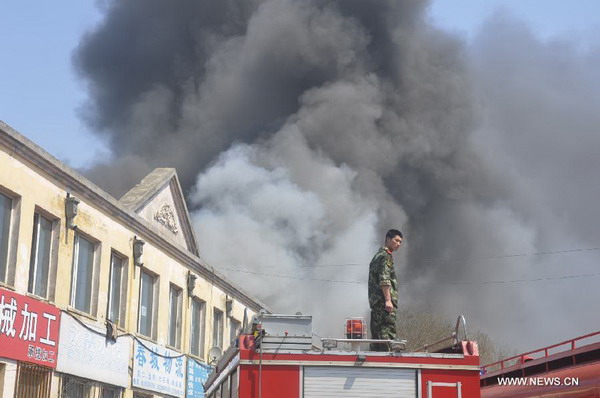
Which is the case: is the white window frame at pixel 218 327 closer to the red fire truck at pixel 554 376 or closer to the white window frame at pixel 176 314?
the white window frame at pixel 176 314

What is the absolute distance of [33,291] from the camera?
15836 mm

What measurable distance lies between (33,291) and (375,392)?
9.62m

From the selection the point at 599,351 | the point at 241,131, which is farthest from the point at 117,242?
the point at 241,131

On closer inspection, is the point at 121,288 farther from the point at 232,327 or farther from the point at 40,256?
the point at 232,327

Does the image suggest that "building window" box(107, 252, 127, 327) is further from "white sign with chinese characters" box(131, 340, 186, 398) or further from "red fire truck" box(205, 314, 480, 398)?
"red fire truck" box(205, 314, 480, 398)

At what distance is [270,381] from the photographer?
824 centimetres

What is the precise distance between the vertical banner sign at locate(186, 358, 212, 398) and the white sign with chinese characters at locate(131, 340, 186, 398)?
1.58 ft

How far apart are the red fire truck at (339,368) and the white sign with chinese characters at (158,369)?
40.2ft

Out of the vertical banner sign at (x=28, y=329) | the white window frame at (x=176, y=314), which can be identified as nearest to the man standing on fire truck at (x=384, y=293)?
the vertical banner sign at (x=28, y=329)

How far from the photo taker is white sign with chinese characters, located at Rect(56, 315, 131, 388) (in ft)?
54.0

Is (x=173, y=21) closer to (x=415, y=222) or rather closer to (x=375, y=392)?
(x=415, y=222)

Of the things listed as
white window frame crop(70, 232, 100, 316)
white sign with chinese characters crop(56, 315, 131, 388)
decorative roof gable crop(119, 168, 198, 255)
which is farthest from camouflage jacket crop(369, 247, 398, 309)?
decorative roof gable crop(119, 168, 198, 255)

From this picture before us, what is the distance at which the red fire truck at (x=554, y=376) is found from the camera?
32.6 ft

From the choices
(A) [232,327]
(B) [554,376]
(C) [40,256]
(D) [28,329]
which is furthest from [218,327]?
(B) [554,376]
